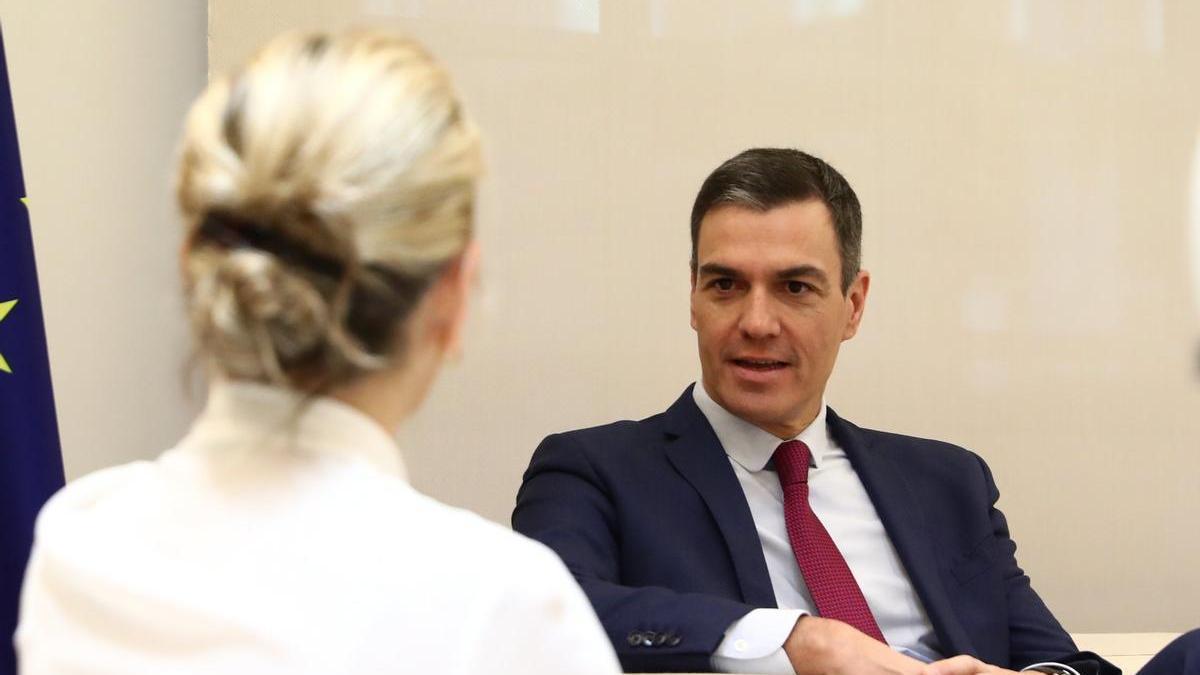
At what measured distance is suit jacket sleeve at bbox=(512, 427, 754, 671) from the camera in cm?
193

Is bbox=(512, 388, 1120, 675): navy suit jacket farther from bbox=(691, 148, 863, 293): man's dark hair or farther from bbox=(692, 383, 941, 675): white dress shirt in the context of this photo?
bbox=(691, 148, 863, 293): man's dark hair

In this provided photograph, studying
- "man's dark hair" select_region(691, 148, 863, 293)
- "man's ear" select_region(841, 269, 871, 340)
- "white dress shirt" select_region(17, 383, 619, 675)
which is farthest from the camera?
"man's ear" select_region(841, 269, 871, 340)

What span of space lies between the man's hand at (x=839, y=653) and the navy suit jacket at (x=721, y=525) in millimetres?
194

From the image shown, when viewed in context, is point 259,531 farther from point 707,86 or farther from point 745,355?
point 707,86

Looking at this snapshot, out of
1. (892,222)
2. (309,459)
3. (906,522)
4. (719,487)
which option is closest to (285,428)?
(309,459)

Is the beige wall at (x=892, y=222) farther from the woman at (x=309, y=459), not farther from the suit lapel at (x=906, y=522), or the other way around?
the woman at (x=309, y=459)

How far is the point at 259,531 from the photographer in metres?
0.83

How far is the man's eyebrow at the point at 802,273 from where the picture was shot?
2.42 m

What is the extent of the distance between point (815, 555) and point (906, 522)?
0.24m

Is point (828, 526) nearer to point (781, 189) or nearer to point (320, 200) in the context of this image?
point (781, 189)

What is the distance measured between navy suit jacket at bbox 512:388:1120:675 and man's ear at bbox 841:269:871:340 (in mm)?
199

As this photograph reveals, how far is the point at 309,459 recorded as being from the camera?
875mm

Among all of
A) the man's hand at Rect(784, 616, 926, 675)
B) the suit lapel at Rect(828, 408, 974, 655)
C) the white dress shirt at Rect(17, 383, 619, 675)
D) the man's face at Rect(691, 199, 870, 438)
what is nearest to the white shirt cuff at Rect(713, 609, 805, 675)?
the man's hand at Rect(784, 616, 926, 675)

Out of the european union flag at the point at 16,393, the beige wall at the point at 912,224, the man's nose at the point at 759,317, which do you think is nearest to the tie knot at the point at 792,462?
the man's nose at the point at 759,317
